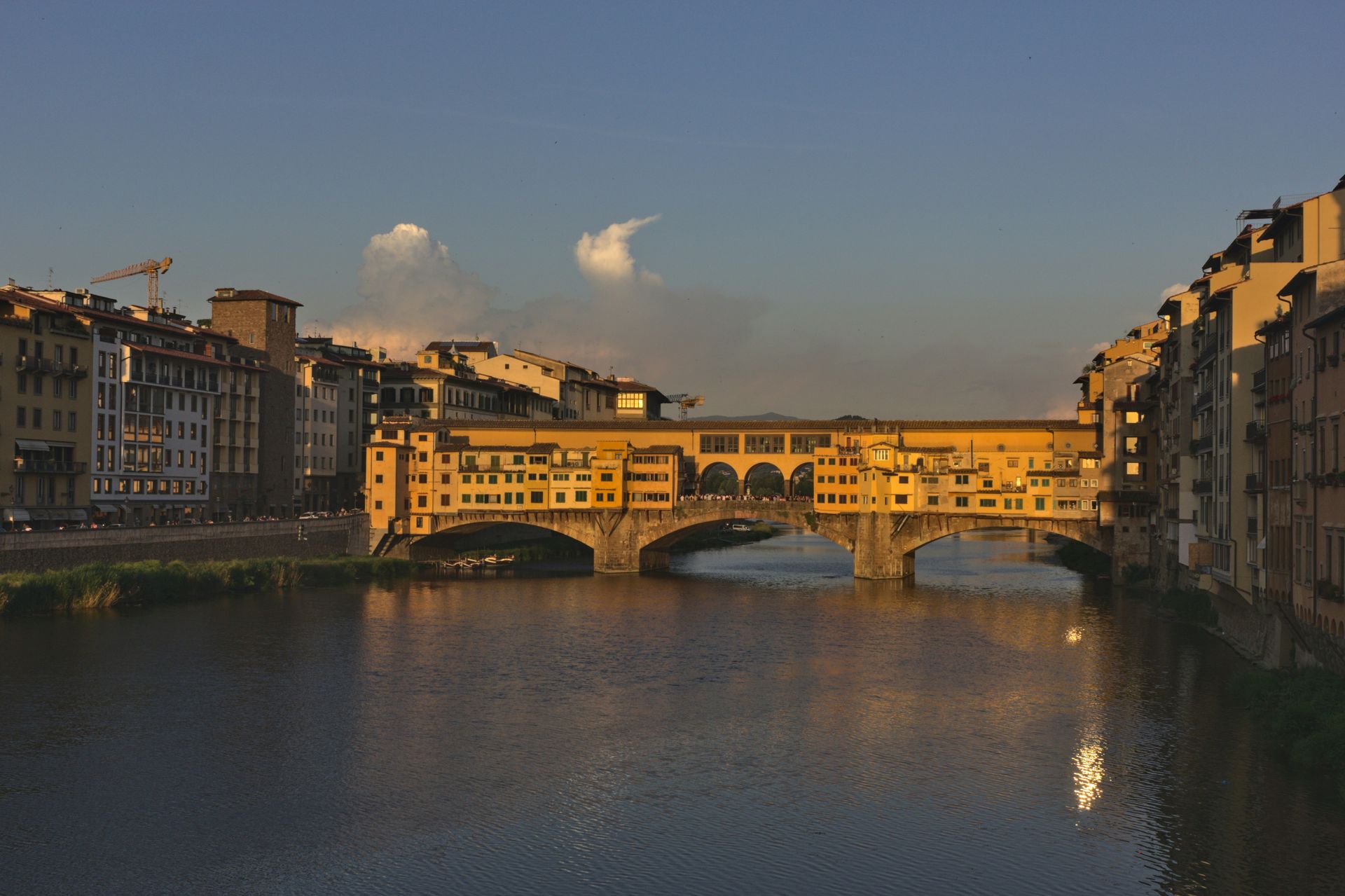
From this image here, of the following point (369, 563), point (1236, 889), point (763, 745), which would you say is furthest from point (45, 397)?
point (1236, 889)

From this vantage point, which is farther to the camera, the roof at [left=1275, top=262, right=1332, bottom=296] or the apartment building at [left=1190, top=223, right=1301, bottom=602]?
the apartment building at [left=1190, top=223, right=1301, bottom=602]

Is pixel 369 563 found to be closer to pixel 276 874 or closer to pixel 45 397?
pixel 45 397

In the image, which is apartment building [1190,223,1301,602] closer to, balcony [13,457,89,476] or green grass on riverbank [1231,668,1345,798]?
green grass on riverbank [1231,668,1345,798]

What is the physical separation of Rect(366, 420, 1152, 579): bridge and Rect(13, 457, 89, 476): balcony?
817 inches

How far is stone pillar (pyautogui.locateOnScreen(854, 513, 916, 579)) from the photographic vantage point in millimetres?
86750

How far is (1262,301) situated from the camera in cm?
4316

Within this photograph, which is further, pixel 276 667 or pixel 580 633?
pixel 580 633

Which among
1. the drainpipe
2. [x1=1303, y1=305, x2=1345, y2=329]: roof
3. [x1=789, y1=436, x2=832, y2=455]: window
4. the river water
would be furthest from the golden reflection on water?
[x1=789, y1=436, x2=832, y2=455]: window

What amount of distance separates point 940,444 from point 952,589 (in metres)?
12.4

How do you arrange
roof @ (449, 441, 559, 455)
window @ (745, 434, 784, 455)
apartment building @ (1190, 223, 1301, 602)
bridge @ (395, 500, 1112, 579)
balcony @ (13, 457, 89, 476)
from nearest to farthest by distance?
apartment building @ (1190, 223, 1301, 602), balcony @ (13, 457, 89, 476), bridge @ (395, 500, 1112, 579), roof @ (449, 441, 559, 455), window @ (745, 434, 784, 455)

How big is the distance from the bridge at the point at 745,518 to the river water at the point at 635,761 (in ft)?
73.3

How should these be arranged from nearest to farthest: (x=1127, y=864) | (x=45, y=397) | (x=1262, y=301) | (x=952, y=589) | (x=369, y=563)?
(x=1127, y=864)
(x=1262, y=301)
(x=45, y=397)
(x=952, y=589)
(x=369, y=563)

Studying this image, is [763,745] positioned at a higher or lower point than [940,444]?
lower

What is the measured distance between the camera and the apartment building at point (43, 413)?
7281cm
